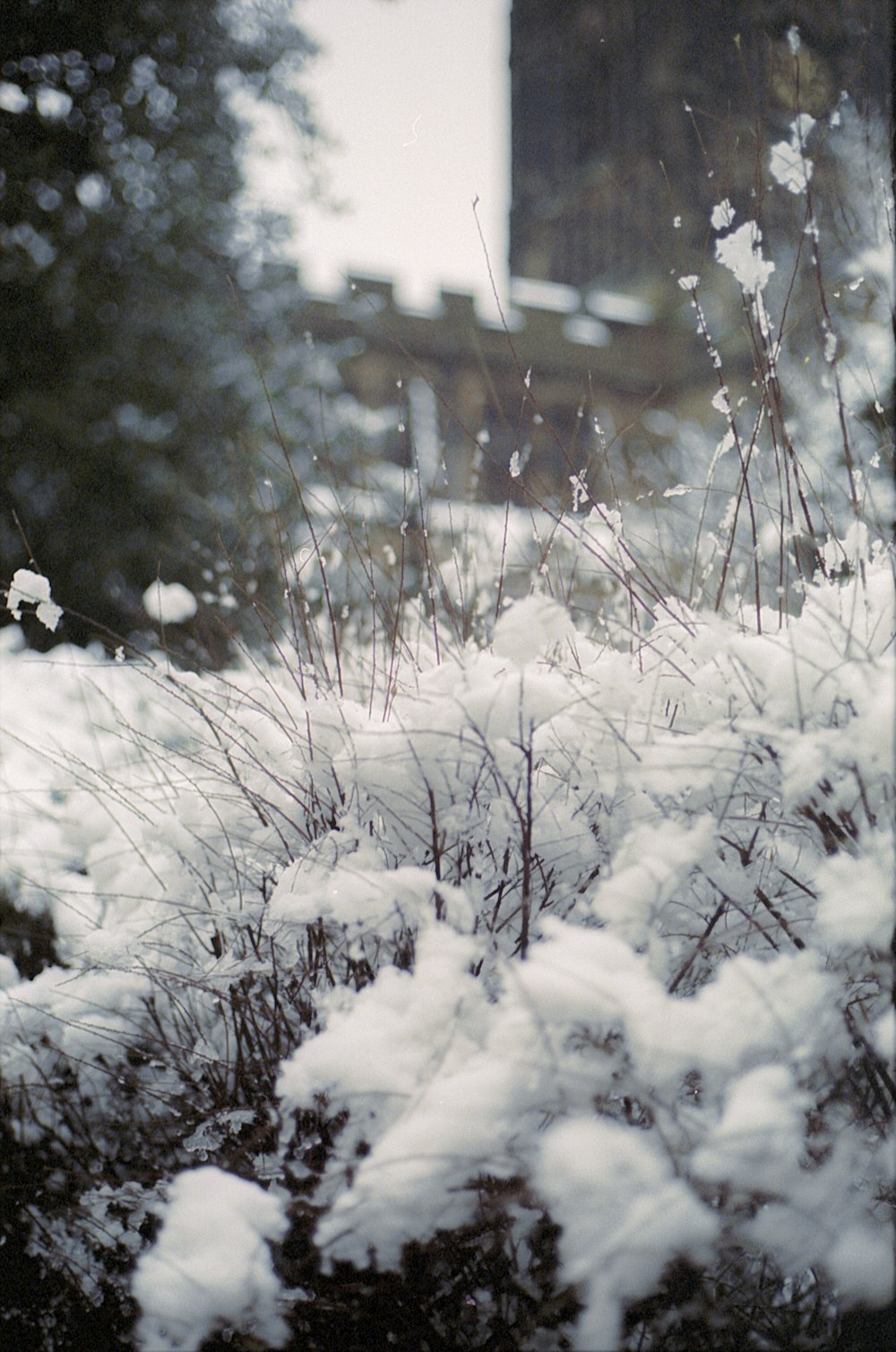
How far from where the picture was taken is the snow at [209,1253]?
112 centimetres

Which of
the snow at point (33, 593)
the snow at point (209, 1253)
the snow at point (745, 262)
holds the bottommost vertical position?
the snow at point (209, 1253)

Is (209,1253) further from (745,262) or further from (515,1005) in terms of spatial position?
(745,262)

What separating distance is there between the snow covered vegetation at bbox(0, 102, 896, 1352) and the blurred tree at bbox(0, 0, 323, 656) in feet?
14.5

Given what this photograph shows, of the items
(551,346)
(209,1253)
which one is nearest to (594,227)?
(551,346)

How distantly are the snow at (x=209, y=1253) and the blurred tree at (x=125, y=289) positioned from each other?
525 cm

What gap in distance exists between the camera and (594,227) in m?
15.8

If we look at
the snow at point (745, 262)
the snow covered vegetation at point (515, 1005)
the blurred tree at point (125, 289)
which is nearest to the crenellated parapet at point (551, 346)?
the blurred tree at point (125, 289)

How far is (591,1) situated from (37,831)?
920 centimetres

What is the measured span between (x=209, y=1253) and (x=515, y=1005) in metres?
0.45

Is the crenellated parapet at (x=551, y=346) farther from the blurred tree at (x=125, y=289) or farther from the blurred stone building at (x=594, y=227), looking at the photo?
the blurred tree at (x=125, y=289)

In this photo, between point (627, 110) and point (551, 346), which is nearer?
point (627, 110)

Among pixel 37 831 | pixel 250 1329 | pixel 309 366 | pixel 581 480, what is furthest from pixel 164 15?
pixel 250 1329

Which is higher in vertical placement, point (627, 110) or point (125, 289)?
point (627, 110)

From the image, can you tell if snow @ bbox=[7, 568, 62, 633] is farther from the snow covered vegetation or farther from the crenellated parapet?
the crenellated parapet
